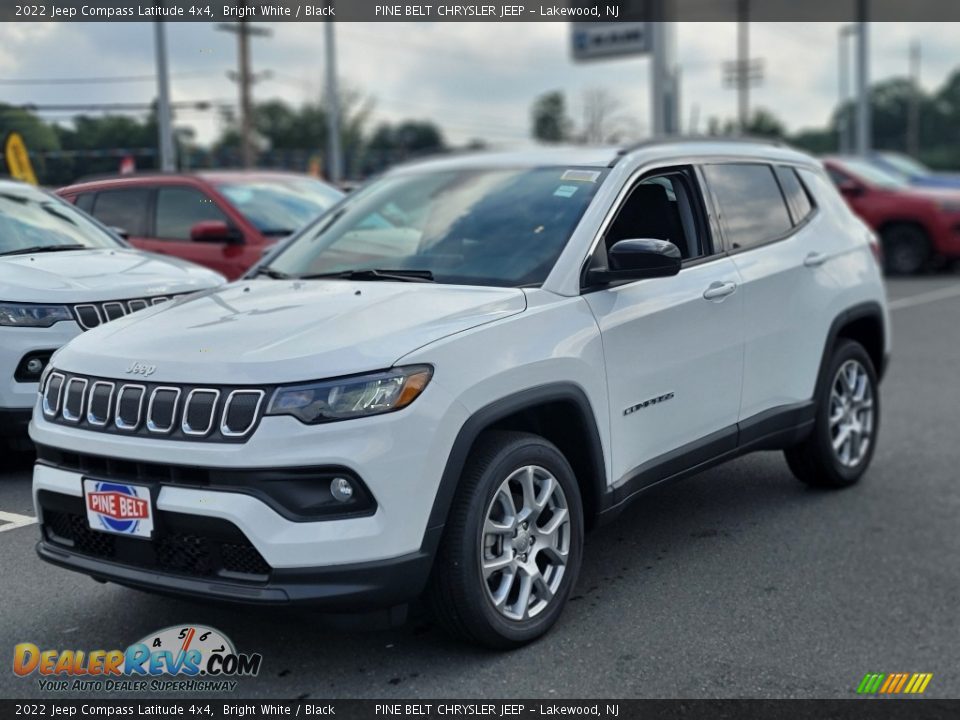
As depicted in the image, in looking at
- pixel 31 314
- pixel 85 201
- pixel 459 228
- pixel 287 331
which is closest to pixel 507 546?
pixel 287 331

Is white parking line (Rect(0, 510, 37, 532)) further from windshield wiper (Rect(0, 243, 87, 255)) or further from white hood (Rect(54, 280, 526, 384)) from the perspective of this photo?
windshield wiper (Rect(0, 243, 87, 255))

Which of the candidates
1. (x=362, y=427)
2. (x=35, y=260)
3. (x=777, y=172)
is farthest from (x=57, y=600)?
(x=777, y=172)

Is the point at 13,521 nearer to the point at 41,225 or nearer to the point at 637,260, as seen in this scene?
the point at 41,225

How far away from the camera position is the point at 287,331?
3812 millimetres

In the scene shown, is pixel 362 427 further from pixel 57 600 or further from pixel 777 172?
pixel 777 172

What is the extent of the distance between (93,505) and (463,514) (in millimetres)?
1174

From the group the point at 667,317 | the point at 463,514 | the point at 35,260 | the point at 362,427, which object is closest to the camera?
the point at 362,427

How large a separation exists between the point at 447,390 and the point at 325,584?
27.7 inches

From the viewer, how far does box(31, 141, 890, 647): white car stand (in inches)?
136

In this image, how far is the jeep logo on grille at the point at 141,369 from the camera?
3.64 meters

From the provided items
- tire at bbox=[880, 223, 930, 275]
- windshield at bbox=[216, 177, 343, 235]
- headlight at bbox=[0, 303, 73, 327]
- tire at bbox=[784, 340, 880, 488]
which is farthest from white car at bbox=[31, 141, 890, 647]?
tire at bbox=[880, 223, 930, 275]

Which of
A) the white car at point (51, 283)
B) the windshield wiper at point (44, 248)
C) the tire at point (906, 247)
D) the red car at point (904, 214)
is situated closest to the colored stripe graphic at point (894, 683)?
the white car at point (51, 283)

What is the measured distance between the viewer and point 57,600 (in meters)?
4.27
